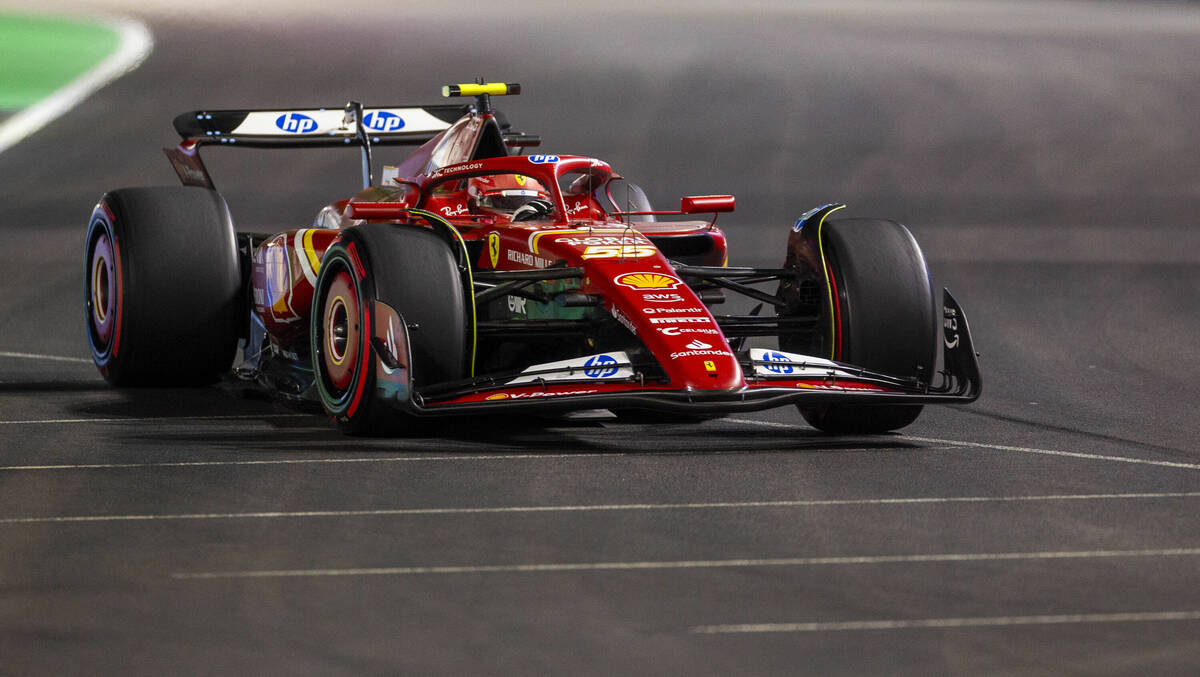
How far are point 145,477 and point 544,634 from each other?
3.13 metres

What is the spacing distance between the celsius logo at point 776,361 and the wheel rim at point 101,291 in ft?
15.1

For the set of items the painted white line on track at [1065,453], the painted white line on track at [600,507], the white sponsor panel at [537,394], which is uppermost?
the white sponsor panel at [537,394]

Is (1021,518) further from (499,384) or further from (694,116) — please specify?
(694,116)

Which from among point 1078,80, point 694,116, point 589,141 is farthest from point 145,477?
point 1078,80

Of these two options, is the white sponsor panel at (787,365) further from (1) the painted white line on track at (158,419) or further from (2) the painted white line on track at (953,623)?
(2) the painted white line on track at (953,623)

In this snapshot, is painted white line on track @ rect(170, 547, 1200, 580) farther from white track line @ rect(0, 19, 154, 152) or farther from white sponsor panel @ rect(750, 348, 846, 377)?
white track line @ rect(0, 19, 154, 152)

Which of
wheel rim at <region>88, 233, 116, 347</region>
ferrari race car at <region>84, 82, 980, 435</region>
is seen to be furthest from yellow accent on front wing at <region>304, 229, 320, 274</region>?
wheel rim at <region>88, 233, 116, 347</region>

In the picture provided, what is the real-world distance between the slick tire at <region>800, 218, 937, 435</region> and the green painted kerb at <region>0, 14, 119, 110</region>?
24907 millimetres

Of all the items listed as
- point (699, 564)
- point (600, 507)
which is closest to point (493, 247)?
point (600, 507)

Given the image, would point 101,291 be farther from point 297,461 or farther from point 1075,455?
point 1075,455

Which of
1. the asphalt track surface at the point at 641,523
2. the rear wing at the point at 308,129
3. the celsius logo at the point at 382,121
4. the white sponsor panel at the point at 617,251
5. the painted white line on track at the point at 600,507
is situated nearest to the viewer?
the asphalt track surface at the point at 641,523

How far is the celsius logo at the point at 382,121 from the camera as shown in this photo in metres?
12.4

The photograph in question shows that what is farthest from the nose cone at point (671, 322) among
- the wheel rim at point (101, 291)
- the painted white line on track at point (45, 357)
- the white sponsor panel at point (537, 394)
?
→ the painted white line on track at point (45, 357)

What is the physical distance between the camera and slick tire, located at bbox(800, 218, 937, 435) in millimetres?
9008
